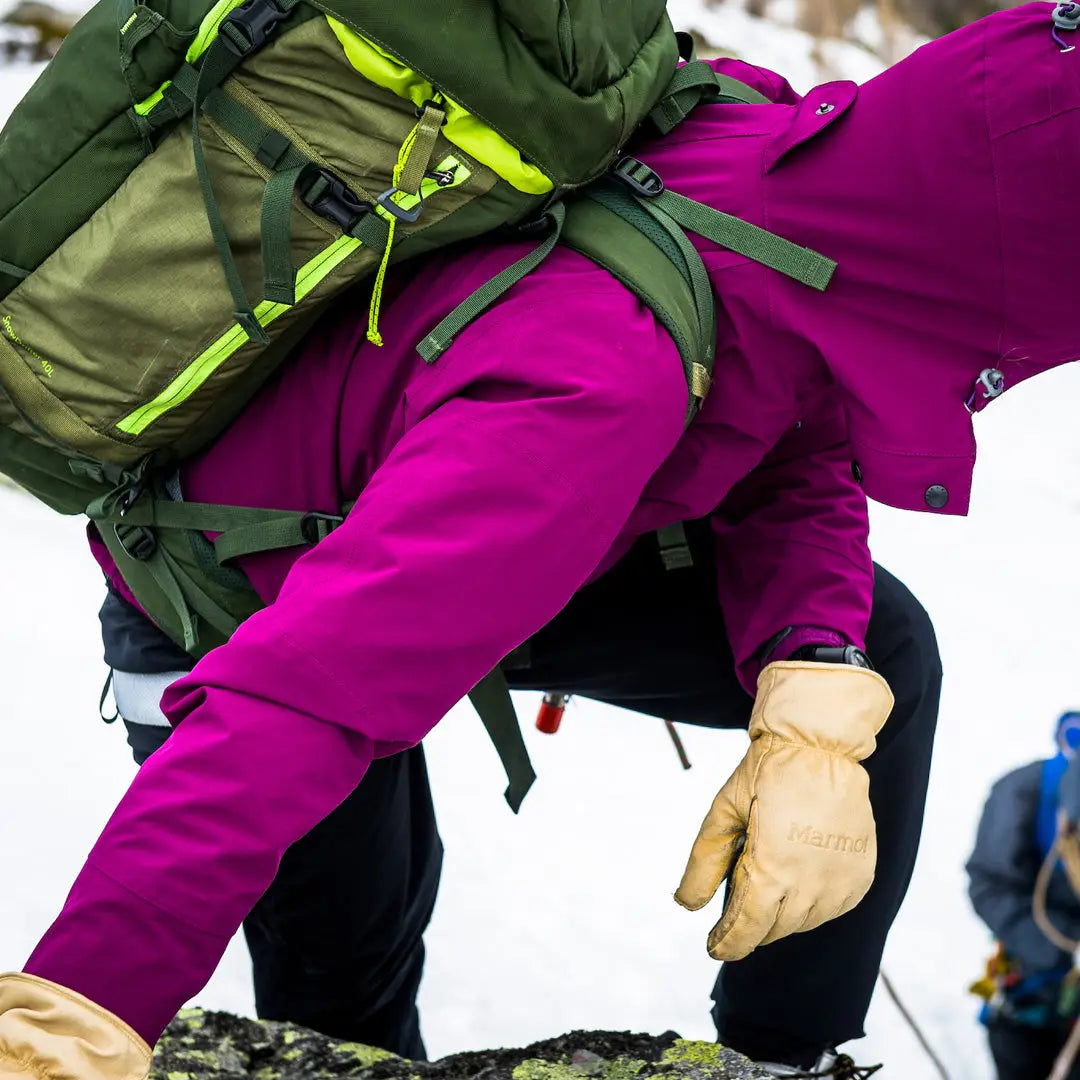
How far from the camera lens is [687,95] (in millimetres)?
1663

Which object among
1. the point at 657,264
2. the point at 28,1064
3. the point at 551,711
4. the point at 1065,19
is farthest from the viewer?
the point at 551,711

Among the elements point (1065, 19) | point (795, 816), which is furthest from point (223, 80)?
point (795, 816)

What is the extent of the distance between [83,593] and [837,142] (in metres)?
3.19

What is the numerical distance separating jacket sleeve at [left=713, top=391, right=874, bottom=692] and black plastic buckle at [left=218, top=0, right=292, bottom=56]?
908 mm

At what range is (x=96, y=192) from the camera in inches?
61.2

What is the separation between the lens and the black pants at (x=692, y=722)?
1.96 m

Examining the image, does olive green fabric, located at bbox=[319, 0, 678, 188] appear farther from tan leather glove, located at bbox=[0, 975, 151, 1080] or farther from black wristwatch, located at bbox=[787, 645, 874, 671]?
tan leather glove, located at bbox=[0, 975, 151, 1080]

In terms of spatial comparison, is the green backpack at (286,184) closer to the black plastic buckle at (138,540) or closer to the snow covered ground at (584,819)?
the black plastic buckle at (138,540)

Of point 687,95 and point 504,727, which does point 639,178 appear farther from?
point 504,727

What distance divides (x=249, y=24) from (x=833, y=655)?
1.15 metres

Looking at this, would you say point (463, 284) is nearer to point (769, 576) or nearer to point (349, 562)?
point (349, 562)

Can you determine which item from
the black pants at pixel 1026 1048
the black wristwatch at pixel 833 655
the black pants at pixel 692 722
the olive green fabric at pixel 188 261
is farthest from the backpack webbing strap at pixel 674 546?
the black pants at pixel 1026 1048

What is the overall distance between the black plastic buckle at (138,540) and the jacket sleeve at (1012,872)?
5.04 feet

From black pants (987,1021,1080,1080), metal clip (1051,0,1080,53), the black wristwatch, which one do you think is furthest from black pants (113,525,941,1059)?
metal clip (1051,0,1080,53)
